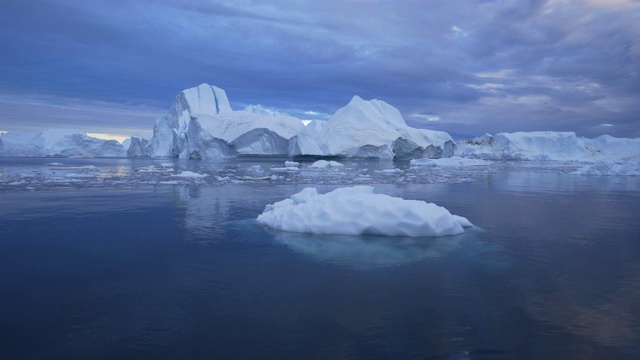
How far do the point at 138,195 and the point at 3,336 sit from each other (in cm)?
1017

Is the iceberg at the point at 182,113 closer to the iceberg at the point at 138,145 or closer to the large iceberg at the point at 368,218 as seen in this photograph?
the iceberg at the point at 138,145

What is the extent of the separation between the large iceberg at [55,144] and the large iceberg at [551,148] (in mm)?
51845

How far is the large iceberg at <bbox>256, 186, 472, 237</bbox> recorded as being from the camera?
776 centimetres

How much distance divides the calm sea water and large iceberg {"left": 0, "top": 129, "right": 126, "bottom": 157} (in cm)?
5791

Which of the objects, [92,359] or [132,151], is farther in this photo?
[132,151]

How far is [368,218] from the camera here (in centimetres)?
787

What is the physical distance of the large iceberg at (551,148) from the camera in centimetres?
5925

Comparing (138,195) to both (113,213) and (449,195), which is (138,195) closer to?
(113,213)

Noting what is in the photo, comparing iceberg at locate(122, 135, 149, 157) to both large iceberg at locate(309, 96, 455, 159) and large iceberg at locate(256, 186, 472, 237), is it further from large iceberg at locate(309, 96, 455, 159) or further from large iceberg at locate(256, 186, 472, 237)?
large iceberg at locate(256, 186, 472, 237)

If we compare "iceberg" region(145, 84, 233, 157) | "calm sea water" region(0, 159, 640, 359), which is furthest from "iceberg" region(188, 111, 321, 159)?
"calm sea water" region(0, 159, 640, 359)

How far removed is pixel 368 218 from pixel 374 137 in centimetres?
3832

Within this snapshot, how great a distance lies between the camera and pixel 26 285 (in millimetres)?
5133

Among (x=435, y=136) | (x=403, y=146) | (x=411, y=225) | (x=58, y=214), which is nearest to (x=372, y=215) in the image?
(x=411, y=225)

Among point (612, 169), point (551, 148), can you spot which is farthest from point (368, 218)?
point (551, 148)
